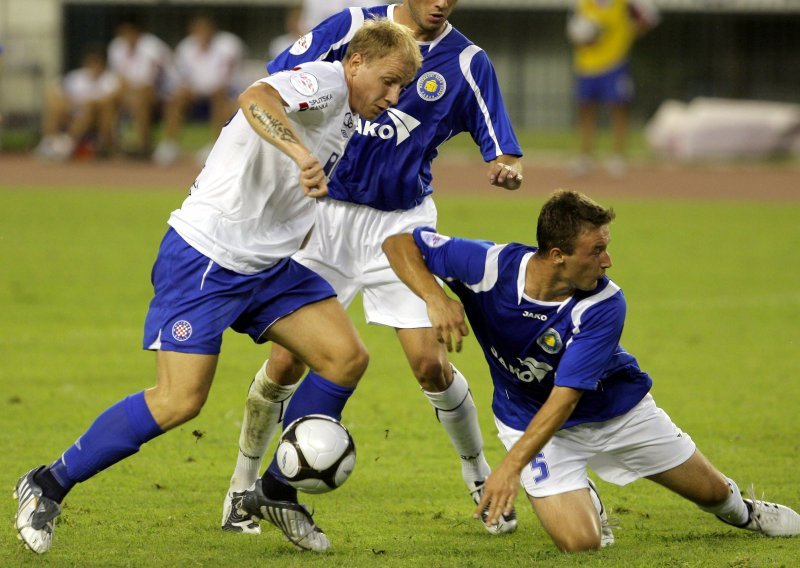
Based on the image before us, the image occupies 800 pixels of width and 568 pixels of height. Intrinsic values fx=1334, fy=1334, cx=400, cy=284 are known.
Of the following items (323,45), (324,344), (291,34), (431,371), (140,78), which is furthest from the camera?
(291,34)

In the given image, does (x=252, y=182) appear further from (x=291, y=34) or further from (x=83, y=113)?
(x=291, y=34)

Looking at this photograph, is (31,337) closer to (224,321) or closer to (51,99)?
(224,321)

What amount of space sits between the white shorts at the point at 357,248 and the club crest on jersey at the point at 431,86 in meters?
0.56

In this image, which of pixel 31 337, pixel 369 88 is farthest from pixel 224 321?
pixel 31 337

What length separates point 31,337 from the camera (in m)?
9.53

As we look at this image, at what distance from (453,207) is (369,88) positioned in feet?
38.1

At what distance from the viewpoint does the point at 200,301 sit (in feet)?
16.2

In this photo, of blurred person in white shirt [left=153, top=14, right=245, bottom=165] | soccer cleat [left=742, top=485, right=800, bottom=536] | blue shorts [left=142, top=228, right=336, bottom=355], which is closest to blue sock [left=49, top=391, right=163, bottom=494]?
blue shorts [left=142, top=228, right=336, bottom=355]

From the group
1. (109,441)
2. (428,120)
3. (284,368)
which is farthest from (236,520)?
(428,120)

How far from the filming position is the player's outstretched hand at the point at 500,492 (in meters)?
4.75

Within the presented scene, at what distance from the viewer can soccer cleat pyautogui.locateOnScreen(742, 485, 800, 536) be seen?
5430 millimetres

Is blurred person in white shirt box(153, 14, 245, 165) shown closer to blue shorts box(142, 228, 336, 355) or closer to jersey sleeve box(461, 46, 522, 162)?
jersey sleeve box(461, 46, 522, 162)

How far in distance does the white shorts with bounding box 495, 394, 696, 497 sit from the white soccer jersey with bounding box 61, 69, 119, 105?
1675 cm

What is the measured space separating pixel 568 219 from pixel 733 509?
1.41 m
